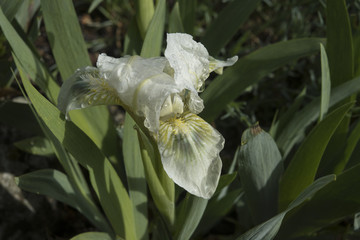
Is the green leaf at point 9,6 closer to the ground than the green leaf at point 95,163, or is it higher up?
higher up

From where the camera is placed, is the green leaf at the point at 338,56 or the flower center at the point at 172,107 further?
the green leaf at the point at 338,56

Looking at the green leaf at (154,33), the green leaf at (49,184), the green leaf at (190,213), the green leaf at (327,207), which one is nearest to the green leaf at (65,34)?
the green leaf at (154,33)

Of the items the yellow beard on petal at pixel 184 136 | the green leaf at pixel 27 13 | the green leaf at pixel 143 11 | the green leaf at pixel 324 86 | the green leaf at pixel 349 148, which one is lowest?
the green leaf at pixel 349 148

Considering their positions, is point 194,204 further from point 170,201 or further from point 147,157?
point 147,157

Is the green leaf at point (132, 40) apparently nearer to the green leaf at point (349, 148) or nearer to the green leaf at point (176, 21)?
the green leaf at point (176, 21)

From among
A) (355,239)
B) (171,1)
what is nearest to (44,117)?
(355,239)

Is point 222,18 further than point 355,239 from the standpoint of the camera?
Yes

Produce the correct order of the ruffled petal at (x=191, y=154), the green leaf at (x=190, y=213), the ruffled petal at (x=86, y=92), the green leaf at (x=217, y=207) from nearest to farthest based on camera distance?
the ruffled petal at (x=191, y=154) → the ruffled petal at (x=86, y=92) → the green leaf at (x=190, y=213) → the green leaf at (x=217, y=207)
